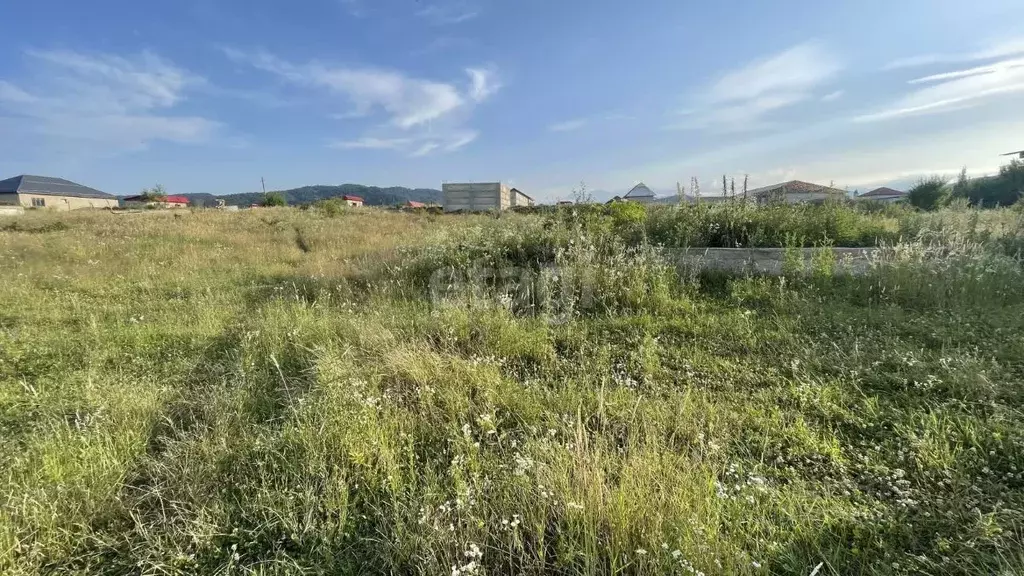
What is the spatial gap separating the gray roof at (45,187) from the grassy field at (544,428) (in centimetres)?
8414

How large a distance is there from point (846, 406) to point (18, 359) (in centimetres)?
621

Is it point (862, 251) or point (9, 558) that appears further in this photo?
point (862, 251)

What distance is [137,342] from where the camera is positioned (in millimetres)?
3732

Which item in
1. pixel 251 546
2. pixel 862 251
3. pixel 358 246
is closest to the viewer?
pixel 251 546

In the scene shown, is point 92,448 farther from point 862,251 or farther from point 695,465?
point 862,251

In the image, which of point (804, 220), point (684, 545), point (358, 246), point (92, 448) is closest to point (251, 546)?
point (92, 448)

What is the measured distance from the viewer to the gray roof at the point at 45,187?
57250 millimetres

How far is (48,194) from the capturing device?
195 feet

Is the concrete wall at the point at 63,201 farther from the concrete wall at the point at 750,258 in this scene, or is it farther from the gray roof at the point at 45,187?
the concrete wall at the point at 750,258

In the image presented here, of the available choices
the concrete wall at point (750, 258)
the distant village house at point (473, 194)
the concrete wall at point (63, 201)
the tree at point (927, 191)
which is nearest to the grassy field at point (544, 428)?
the concrete wall at point (750, 258)

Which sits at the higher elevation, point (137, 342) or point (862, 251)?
point (862, 251)

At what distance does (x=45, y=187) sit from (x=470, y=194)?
69784 millimetres

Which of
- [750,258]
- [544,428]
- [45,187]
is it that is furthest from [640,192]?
[45,187]

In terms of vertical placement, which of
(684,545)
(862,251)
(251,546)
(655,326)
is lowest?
(251,546)
